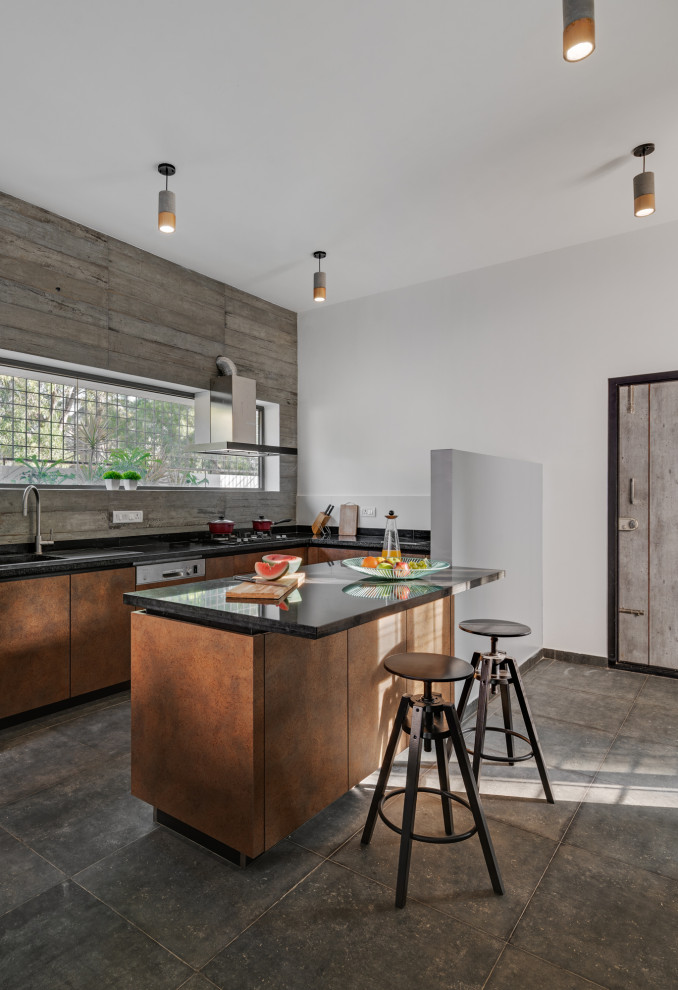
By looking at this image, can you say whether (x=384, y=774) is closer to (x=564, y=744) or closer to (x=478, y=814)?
(x=478, y=814)

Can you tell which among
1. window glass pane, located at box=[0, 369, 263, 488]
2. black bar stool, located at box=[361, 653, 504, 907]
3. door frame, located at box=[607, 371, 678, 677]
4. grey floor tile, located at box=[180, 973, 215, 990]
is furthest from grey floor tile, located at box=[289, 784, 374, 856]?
window glass pane, located at box=[0, 369, 263, 488]

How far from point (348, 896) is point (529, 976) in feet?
1.66

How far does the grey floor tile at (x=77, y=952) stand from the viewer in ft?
4.47

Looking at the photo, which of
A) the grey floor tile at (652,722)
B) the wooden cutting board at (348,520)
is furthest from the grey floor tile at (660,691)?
the wooden cutting board at (348,520)

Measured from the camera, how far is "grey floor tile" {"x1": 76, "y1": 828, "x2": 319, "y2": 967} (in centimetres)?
151

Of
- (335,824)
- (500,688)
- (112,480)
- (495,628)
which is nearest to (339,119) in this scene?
(495,628)

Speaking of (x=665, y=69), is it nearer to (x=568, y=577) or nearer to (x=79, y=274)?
(x=568, y=577)

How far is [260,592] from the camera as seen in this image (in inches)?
74.3

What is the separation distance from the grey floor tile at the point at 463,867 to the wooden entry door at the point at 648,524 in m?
2.27

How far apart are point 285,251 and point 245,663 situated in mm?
3333

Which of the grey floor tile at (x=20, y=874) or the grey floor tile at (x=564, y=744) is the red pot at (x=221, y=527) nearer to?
the grey floor tile at (x=564, y=744)

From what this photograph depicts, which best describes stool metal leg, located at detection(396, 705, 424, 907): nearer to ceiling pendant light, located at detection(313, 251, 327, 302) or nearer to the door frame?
the door frame

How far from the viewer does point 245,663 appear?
66.5 inches

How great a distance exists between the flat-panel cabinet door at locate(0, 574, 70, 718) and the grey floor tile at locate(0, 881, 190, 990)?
1.44m
